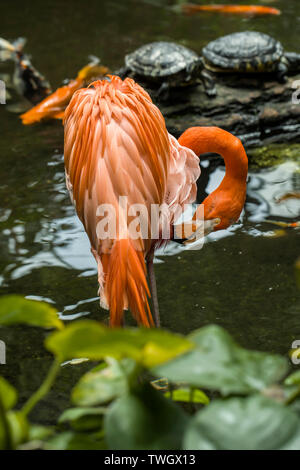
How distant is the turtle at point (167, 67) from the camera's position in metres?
3.53

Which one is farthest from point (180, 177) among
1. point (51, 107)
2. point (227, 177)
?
point (51, 107)

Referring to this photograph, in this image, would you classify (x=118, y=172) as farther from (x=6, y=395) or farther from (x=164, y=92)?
(x=164, y=92)

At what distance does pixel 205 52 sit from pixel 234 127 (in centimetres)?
68

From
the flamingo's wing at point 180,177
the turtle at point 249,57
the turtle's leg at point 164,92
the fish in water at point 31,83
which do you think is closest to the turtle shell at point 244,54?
the turtle at point 249,57

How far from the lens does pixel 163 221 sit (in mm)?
1959

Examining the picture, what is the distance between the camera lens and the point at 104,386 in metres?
0.69

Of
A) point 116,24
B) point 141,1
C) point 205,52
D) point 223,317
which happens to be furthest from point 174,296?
point 141,1

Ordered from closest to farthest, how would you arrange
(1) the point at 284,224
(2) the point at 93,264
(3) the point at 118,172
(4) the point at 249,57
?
(3) the point at 118,172 → (2) the point at 93,264 → (1) the point at 284,224 → (4) the point at 249,57

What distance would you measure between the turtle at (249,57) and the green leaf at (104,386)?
10.8 feet

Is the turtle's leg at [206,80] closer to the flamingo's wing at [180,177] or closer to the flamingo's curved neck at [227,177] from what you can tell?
the flamingo's curved neck at [227,177]

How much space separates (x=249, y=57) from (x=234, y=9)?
2294 millimetres

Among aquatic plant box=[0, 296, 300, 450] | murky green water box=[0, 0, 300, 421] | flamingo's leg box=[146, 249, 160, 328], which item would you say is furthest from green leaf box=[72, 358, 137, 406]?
flamingo's leg box=[146, 249, 160, 328]

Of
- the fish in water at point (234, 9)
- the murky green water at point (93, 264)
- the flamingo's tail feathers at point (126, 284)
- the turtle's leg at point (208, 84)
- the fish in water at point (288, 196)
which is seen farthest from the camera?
the fish in water at point (234, 9)
